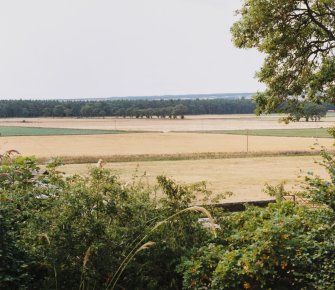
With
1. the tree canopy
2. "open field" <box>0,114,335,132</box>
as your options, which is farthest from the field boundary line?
"open field" <box>0,114,335,132</box>

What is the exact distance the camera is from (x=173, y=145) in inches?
3423

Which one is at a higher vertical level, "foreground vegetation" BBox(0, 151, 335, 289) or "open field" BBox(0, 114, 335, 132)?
"foreground vegetation" BBox(0, 151, 335, 289)

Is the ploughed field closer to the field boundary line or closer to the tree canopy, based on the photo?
the field boundary line

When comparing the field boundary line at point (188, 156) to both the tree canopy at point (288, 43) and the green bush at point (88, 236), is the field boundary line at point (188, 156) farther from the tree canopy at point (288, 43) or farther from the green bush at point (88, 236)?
the green bush at point (88, 236)

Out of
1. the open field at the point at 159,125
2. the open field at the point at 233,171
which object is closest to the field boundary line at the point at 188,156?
the open field at the point at 233,171

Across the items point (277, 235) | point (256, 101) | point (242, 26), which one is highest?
point (242, 26)

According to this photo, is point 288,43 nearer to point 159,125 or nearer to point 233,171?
point 233,171

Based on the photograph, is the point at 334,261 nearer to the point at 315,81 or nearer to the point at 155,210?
the point at 155,210

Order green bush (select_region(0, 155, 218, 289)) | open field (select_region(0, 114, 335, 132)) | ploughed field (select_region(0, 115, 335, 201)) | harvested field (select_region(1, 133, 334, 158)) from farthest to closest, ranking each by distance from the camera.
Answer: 1. open field (select_region(0, 114, 335, 132))
2. harvested field (select_region(1, 133, 334, 158))
3. ploughed field (select_region(0, 115, 335, 201))
4. green bush (select_region(0, 155, 218, 289))

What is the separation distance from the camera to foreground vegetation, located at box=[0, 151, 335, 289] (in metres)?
8.13

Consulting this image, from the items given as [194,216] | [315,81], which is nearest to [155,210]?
[194,216]

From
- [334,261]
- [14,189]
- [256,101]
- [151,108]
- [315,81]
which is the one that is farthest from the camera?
[151,108]

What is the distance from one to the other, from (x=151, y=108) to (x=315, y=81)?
563 ft

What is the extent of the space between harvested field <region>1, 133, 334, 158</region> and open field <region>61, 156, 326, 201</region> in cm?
980
